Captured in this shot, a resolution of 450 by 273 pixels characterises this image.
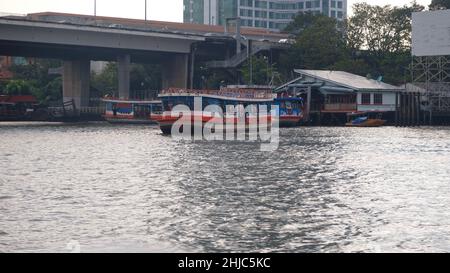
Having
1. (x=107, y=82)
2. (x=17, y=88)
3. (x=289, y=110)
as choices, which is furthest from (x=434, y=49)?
(x=17, y=88)

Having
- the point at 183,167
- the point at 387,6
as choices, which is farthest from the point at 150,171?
the point at 387,6

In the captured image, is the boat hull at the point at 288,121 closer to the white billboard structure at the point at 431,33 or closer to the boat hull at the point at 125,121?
the white billboard structure at the point at 431,33

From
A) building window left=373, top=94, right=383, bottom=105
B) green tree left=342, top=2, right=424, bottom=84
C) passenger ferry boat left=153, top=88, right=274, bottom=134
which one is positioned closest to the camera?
passenger ferry boat left=153, top=88, right=274, bottom=134

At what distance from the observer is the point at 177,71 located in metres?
113

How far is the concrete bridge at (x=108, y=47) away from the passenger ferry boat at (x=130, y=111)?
22.2 feet

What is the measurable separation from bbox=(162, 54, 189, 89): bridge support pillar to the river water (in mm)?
61412

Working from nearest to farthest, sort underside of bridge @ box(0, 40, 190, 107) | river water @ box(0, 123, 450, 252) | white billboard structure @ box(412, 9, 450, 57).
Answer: river water @ box(0, 123, 450, 252)
white billboard structure @ box(412, 9, 450, 57)
underside of bridge @ box(0, 40, 190, 107)

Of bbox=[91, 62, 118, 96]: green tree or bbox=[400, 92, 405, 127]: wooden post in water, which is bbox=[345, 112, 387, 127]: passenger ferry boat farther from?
bbox=[91, 62, 118, 96]: green tree

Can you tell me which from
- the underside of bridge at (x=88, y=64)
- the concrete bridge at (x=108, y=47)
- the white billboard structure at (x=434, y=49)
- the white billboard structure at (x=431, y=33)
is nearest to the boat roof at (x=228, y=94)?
the white billboard structure at (x=431, y=33)

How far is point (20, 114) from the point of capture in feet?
364

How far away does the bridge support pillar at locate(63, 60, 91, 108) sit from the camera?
111125 mm

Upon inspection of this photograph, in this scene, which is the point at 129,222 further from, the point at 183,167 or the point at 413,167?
the point at 413,167

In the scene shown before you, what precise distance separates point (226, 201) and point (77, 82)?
286 ft

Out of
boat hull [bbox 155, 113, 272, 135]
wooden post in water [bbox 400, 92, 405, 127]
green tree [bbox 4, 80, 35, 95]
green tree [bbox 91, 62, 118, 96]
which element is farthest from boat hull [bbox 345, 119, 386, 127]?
green tree [bbox 4, 80, 35, 95]
